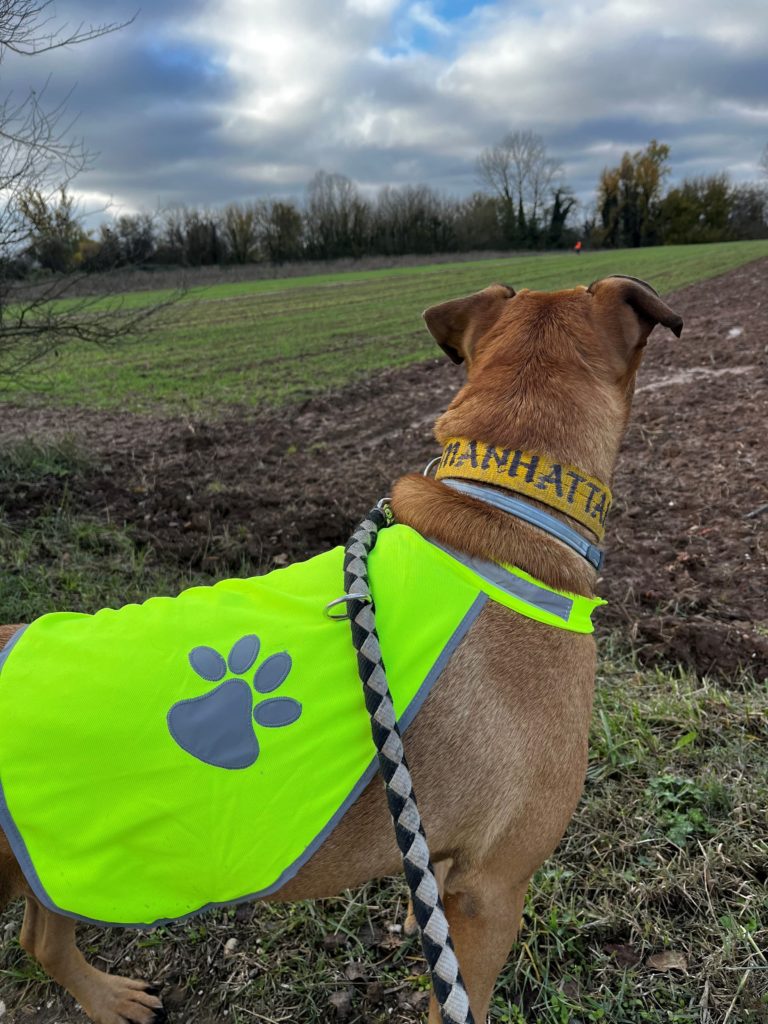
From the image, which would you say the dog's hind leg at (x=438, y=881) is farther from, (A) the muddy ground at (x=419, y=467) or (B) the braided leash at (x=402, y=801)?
(A) the muddy ground at (x=419, y=467)

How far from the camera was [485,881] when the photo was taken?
6.26ft

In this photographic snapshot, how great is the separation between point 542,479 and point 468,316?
0.85 metres

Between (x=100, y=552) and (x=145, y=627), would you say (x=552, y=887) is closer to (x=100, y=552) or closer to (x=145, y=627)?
(x=145, y=627)

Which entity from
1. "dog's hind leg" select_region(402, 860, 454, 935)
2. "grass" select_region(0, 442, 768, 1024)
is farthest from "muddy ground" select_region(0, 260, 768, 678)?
"dog's hind leg" select_region(402, 860, 454, 935)

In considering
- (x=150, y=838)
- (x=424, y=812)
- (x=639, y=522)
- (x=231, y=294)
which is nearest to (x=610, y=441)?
(x=424, y=812)

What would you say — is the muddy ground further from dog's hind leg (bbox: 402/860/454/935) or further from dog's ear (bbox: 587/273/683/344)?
dog's ear (bbox: 587/273/683/344)

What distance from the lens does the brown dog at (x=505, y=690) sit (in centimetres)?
182

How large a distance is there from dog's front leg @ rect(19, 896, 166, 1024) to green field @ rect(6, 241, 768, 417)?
18.4 ft

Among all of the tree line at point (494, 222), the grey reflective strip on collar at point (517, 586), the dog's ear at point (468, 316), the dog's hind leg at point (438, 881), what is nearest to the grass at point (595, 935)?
the dog's hind leg at point (438, 881)

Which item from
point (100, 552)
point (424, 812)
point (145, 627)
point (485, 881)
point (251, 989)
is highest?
point (145, 627)

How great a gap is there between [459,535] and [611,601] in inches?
134

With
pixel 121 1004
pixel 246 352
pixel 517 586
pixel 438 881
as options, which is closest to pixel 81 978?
pixel 121 1004

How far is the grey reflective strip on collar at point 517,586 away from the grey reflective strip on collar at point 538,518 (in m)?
0.19

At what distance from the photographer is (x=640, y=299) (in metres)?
2.29
